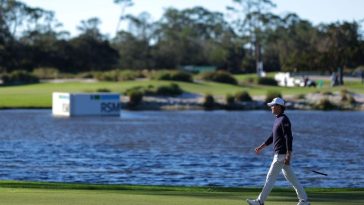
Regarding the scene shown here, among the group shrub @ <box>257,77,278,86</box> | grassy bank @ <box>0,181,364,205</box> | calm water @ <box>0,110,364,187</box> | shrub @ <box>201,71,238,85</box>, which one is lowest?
calm water @ <box>0,110,364,187</box>

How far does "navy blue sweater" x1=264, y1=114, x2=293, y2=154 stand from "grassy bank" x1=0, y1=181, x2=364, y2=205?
1865 millimetres

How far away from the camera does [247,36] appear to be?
17662 cm

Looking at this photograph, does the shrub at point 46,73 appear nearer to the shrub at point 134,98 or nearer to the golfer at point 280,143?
the shrub at point 134,98

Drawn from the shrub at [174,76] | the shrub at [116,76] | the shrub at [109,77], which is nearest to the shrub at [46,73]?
the shrub at [116,76]

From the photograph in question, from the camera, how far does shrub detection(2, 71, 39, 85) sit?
109000 millimetres

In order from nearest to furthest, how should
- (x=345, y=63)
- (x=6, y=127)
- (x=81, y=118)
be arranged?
(x=6, y=127)
(x=81, y=118)
(x=345, y=63)

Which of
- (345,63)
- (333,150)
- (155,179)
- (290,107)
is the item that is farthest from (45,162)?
(345,63)

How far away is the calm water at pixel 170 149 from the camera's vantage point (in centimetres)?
3106

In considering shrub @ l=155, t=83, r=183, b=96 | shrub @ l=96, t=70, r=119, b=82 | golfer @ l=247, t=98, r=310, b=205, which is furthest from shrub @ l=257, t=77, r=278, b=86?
golfer @ l=247, t=98, r=310, b=205

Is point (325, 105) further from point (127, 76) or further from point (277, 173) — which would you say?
point (277, 173)

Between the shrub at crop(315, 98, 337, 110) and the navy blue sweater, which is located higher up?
the navy blue sweater

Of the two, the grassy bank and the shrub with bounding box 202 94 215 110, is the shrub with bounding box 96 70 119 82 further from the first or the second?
the grassy bank

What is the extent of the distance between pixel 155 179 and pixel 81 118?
42794 mm

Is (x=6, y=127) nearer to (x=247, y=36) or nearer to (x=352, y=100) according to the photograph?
(x=352, y=100)
